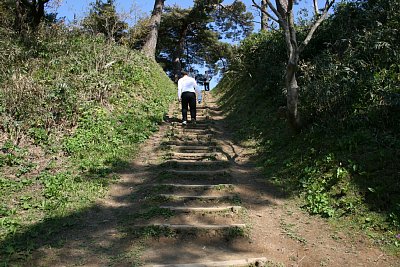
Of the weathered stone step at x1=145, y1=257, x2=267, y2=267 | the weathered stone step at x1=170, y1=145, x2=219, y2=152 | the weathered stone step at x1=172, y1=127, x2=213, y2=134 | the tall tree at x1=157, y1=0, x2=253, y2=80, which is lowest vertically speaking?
the weathered stone step at x1=145, y1=257, x2=267, y2=267

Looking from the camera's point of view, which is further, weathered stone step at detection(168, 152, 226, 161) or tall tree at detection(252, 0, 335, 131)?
weathered stone step at detection(168, 152, 226, 161)

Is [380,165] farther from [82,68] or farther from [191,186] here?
[82,68]

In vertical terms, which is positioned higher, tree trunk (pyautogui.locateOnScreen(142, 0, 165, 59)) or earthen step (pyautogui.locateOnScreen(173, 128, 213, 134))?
tree trunk (pyautogui.locateOnScreen(142, 0, 165, 59))

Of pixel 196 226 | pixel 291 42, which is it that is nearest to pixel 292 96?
pixel 291 42

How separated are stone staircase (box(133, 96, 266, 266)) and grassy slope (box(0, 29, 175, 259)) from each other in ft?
3.73

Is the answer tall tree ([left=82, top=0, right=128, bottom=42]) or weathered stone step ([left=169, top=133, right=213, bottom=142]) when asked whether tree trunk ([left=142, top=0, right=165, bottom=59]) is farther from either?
weathered stone step ([left=169, top=133, right=213, bottom=142])

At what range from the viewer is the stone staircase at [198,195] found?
525 centimetres

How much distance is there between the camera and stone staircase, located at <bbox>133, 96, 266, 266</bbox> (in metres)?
5.25

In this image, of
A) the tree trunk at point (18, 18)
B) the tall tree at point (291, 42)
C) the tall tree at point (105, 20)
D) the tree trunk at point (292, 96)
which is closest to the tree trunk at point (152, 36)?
the tall tree at point (105, 20)

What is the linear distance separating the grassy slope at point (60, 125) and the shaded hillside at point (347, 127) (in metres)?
3.47

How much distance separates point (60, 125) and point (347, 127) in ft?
20.3

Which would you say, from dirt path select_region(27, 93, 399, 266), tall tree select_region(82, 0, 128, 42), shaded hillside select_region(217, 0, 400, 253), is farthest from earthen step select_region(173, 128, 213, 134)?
tall tree select_region(82, 0, 128, 42)

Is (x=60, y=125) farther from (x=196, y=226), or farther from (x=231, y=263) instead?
(x=231, y=263)

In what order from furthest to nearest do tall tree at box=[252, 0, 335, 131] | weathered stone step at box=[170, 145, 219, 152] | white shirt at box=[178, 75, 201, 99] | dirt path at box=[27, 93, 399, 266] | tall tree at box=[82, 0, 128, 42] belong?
tall tree at box=[82, 0, 128, 42] < white shirt at box=[178, 75, 201, 99] < weathered stone step at box=[170, 145, 219, 152] < tall tree at box=[252, 0, 335, 131] < dirt path at box=[27, 93, 399, 266]
